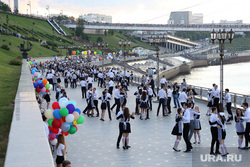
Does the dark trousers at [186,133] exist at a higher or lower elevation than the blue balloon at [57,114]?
lower

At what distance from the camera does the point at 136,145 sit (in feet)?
42.8

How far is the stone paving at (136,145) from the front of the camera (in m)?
11.2

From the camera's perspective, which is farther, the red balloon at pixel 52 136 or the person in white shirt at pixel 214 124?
the person in white shirt at pixel 214 124

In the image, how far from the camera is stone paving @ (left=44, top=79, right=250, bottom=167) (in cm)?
1119

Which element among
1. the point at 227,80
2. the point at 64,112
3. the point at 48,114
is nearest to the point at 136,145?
the point at 64,112

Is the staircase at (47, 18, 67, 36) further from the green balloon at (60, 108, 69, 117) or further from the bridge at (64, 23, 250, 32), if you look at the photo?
the green balloon at (60, 108, 69, 117)

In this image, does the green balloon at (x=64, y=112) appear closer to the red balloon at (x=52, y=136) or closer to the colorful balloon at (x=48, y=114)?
the colorful balloon at (x=48, y=114)

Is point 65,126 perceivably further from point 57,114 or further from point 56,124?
point 57,114

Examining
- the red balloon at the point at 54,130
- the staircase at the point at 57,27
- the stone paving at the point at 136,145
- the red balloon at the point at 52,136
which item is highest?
the staircase at the point at 57,27

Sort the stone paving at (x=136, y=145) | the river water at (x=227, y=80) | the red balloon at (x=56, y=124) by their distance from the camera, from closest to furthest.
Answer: the red balloon at (x=56, y=124) → the stone paving at (x=136, y=145) → the river water at (x=227, y=80)

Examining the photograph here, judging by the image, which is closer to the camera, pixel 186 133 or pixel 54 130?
pixel 54 130

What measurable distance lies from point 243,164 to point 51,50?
2683 inches

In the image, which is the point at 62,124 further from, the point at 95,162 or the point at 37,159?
the point at 37,159

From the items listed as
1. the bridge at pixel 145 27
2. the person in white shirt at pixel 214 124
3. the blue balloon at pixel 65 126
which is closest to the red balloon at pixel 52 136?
the blue balloon at pixel 65 126
